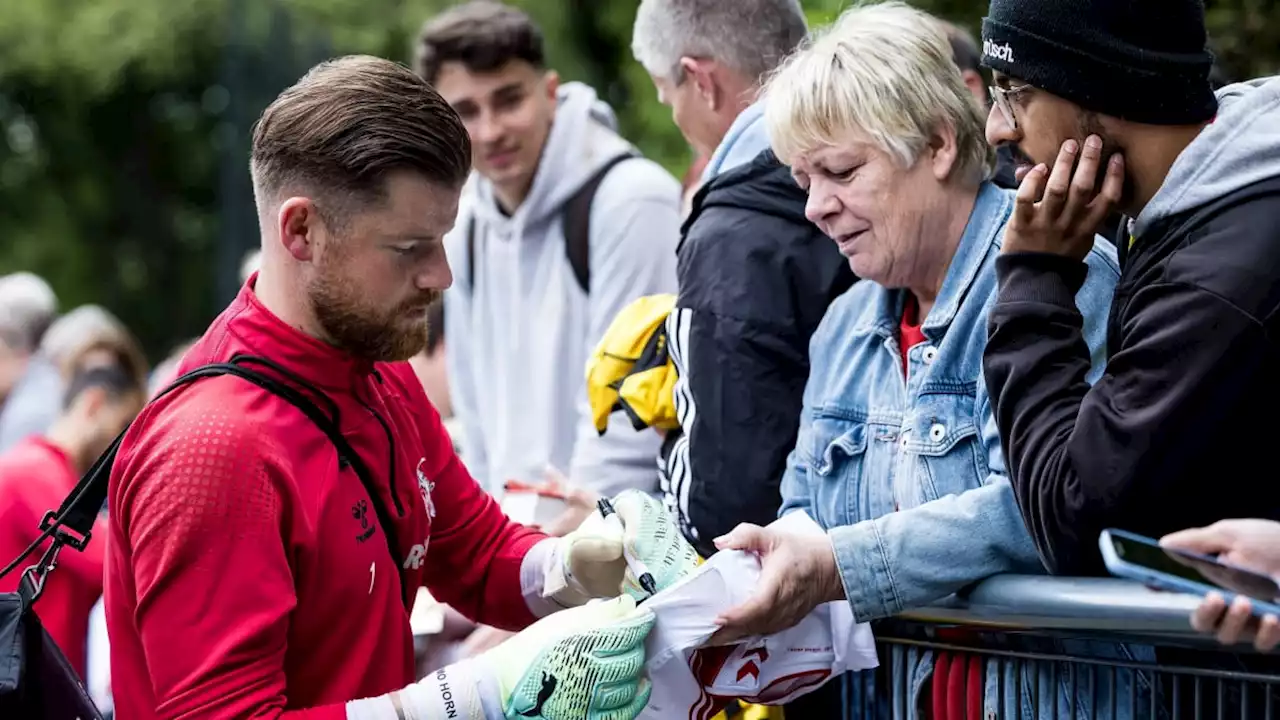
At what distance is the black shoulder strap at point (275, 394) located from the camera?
9.32 ft

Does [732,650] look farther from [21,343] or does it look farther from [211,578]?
[21,343]

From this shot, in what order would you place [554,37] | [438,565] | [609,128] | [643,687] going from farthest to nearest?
[554,37], [609,128], [438,565], [643,687]

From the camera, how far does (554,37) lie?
13.7 meters

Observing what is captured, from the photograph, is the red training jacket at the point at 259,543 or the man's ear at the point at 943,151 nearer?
the red training jacket at the point at 259,543

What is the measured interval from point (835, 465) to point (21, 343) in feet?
23.6

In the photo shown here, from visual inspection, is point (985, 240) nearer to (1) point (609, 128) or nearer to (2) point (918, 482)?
(2) point (918, 482)

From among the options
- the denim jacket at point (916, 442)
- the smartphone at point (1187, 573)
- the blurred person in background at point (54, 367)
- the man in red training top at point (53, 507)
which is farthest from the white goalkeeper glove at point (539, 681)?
the blurred person in background at point (54, 367)

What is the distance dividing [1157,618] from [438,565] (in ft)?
5.07

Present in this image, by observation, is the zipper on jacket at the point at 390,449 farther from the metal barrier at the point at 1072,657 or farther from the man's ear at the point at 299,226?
the metal barrier at the point at 1072,657

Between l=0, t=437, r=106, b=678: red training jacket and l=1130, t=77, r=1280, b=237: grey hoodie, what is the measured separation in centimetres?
373

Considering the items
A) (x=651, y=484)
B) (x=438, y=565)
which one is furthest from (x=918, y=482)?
(x=651, y=484)

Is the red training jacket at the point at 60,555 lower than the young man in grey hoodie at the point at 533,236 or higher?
lower

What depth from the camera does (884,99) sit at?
10.8ft

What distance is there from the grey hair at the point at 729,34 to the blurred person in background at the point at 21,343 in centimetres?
527
